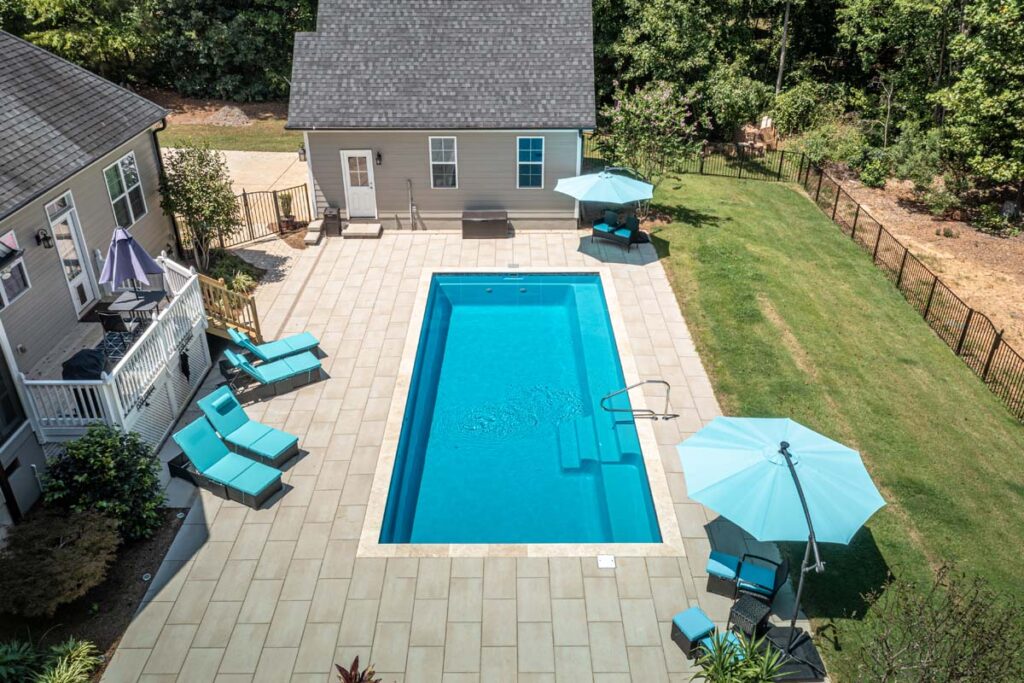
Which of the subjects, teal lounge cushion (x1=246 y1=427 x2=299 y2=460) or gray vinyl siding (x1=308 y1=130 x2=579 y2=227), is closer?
teal lounge cushion (x1=246 y1=427 x2=299 y2=460)

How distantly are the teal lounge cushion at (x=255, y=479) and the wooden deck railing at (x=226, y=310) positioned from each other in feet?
14.0

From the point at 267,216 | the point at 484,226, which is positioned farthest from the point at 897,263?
the point at 267,216

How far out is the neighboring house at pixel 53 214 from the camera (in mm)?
12008

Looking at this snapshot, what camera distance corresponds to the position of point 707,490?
1045 centimetres

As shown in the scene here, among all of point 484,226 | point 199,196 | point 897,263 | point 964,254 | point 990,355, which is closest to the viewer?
point 990,355

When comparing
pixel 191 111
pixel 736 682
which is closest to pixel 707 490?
pixel 736 682

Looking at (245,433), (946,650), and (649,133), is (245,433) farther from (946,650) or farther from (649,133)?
(649,133)

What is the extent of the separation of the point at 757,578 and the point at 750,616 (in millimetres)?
645

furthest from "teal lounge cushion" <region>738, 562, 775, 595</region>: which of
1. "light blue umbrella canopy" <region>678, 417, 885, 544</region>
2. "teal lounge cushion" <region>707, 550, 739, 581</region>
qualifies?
"light blue umbrella canopy" <region>678, 417, 885, 544</region>

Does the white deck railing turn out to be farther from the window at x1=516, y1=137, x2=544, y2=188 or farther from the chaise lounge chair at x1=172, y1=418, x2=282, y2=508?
the window at x1=516, y1=137, x2=544, y2=188

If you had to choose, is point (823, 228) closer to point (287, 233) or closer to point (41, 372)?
point (287, 233)

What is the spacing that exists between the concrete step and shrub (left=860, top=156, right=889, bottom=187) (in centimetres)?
1767

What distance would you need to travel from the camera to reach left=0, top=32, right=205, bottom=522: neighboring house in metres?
12.0

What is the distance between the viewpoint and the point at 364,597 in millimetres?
10867
